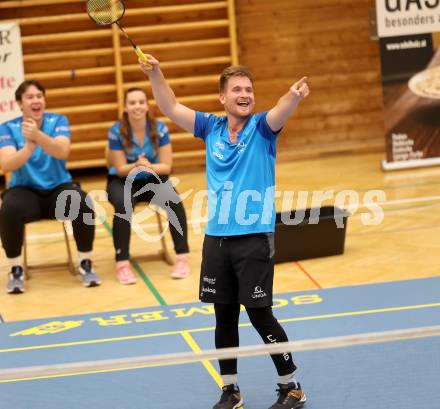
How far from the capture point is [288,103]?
415 centimetres

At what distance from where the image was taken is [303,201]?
934 cm

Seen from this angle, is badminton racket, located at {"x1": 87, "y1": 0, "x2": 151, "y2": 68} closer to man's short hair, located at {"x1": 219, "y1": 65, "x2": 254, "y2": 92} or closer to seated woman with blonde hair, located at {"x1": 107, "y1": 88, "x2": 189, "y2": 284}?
man's short hair, located at {"x1": 219, "y1": 65, "x2": 254, "y2": 92}

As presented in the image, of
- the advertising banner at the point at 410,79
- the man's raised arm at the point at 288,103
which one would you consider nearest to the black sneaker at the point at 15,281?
the man's raised arm at the point at 288,103

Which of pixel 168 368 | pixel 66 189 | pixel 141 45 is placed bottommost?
pixel 168 368

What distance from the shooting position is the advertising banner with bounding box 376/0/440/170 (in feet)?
34.1

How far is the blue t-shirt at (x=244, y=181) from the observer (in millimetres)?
4316

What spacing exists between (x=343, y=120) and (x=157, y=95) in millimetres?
8335

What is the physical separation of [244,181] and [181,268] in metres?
2.81

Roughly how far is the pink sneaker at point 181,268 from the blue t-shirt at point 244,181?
2.63 meters

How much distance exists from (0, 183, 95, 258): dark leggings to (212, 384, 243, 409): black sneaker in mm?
2797

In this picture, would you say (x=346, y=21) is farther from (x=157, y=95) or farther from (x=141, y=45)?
(x=157, y=95)

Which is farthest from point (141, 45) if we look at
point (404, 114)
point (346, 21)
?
point (404, 114)

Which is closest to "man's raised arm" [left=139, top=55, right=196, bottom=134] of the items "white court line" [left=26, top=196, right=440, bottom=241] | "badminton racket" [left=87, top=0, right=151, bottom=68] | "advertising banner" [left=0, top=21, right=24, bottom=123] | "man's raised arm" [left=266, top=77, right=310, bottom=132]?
"man's raised arm" [left=266, top=77, right=310, bottom=132]

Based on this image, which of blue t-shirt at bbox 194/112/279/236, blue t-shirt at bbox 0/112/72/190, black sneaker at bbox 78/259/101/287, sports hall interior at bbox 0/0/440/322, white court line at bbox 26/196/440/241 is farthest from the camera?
sports hall interior at bbox 0/0/440/322
